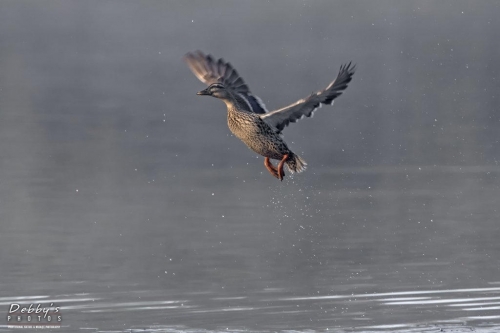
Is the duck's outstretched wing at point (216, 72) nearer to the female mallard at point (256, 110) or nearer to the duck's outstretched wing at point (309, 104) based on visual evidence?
the female mallard at point (256, 110)

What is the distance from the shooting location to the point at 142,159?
14.2 metres

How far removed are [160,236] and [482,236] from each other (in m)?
2.62

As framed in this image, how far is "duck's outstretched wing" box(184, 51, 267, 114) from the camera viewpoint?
912 centimetres

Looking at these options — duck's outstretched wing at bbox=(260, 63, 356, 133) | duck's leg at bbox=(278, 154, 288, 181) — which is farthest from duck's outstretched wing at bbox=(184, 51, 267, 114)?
duck's leg at bbox=(278, 154, 288, 181)

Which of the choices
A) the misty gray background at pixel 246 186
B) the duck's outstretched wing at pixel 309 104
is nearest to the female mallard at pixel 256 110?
the duck's outstretched wing at pixel 309 104

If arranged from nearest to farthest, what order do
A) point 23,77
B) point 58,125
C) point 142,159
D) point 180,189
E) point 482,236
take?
point 482,236 < point 180,189 < point 142,159 < point 58,125 < point 23,77

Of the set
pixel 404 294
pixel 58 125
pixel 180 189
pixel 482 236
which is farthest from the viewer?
pixel 58 125

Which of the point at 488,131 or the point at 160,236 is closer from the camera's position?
the point at 160,236

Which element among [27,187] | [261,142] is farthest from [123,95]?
[261,142]

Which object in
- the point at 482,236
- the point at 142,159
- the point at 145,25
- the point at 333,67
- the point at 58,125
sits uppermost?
the point at 145,25

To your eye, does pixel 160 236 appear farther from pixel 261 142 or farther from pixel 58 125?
pixel 58 125

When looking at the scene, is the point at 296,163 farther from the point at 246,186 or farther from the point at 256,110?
the point at 246,186

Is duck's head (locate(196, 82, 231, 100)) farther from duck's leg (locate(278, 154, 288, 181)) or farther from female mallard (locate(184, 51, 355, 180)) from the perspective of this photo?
duck's leg (locate(278, 154, 288, 181))

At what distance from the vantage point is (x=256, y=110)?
896 centimetres
